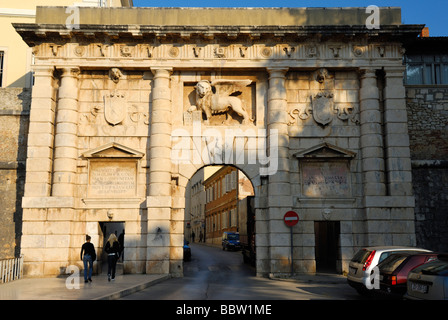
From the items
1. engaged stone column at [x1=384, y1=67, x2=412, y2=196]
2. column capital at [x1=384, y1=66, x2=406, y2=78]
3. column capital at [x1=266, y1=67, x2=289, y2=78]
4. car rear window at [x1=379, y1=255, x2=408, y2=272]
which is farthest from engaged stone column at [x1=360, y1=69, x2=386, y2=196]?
car rear window at [x1=379, y1=255, x2=408, y2=272]

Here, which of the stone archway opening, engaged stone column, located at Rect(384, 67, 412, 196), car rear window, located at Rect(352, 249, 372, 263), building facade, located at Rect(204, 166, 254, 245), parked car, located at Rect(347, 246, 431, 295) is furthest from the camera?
building facade, located at Rect(204, 166, 254, 245)

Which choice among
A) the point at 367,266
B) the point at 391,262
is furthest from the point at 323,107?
the point at 391,262

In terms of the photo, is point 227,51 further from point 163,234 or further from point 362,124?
point 163,234

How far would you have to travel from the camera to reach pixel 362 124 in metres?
21.0

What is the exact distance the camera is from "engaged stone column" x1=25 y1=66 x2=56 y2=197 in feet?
66.2

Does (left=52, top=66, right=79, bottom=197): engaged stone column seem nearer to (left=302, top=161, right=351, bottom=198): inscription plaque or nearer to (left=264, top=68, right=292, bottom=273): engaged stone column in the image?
(left=264, top=68, right=292, bottom=273): engaged stone column

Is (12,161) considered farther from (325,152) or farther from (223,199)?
(223,199)

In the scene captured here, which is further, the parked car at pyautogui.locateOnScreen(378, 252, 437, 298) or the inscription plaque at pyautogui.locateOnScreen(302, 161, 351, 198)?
the inscription plaque at pyautogui.locateOnScreen(302, 161, 351, 198)

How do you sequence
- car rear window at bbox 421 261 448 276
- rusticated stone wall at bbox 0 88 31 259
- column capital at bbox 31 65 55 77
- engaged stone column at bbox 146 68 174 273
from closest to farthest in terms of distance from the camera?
car rear window at bbox 421 261 448 276 → engaged stone column at bbox 146 68 174 273 → column capital at bbox 31 65 55 77 → rusticated stone wall at bbox 0 88 31 259

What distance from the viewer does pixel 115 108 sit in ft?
69.4

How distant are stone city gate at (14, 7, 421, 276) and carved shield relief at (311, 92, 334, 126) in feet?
0.28

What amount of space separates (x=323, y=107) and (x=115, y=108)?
9059 millimetres

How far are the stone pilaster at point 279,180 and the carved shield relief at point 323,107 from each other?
134cm

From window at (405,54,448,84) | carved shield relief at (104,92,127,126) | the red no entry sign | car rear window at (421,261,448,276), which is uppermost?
window at (405,54,448,84)
